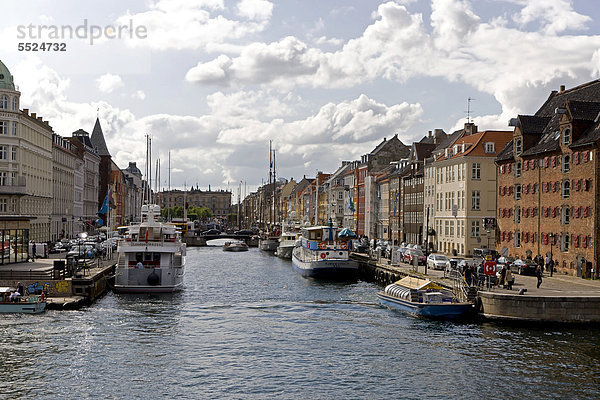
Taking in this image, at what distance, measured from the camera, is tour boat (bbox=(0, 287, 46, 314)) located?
49625mm

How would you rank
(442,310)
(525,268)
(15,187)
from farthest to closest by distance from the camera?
(15,187), (525,268), (442,310)

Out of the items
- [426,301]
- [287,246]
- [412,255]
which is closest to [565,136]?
[412,255]

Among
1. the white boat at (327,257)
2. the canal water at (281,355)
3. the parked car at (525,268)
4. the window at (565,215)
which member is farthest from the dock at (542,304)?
the white boat at (327,257)

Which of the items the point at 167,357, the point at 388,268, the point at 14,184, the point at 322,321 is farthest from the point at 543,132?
the point at 14,184

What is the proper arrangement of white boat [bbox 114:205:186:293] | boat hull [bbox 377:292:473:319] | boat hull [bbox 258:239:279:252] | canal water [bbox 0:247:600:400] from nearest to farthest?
canal water [bbox 0:247:600:400]
boat hull [bbox 377:292:473:319]
white boat [bbox 114:205:186:293]
boat hull [bbox 258:239:279:252]

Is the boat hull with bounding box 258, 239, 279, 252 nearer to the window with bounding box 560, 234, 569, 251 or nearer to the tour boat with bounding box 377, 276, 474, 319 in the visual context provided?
the window with bounding box 560, 234, 569, 251

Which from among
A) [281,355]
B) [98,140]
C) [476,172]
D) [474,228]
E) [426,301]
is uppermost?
[98,140]

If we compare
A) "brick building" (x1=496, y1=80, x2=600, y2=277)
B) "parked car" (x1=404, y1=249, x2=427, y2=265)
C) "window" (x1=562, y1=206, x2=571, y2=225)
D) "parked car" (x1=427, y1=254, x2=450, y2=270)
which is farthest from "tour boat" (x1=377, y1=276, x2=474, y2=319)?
"parked car" (x1=404, y1=249, x2=427, y2=265)

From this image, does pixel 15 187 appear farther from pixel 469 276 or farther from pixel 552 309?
pixel 552 309

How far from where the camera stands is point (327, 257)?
83500mm

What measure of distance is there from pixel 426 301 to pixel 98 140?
510ft

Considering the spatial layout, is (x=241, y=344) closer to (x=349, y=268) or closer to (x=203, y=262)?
(x=349, y=268)

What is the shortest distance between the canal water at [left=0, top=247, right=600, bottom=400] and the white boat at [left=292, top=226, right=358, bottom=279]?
24329 mm

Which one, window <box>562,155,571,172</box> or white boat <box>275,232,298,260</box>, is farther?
white boat <box>275,232,298,260</box>
